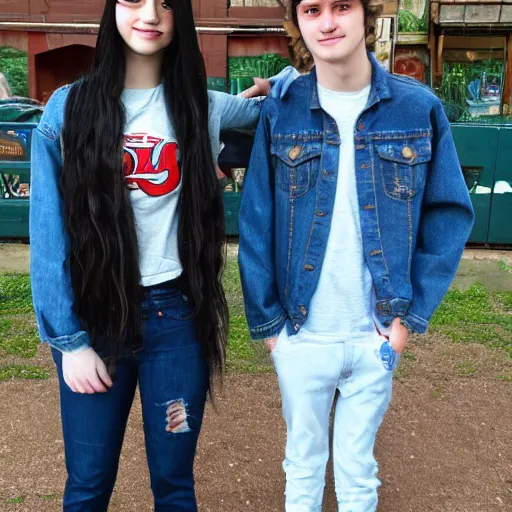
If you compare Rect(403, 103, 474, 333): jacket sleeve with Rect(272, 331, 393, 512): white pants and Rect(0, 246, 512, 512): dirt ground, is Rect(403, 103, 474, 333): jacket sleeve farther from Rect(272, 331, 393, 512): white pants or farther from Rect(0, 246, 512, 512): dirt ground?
Rect(0, 246, 512, 512): dirt ground

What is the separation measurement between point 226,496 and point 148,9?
202 cm

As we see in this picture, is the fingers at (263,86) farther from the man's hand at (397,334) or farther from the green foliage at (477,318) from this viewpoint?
the green foliage at (477,318)

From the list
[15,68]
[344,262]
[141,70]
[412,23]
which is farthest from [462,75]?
[141,70]

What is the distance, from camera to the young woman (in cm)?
187

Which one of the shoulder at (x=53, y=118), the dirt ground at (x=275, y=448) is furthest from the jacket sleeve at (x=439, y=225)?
the dirt ground at (x=275, y=448)

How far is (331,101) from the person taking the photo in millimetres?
2047

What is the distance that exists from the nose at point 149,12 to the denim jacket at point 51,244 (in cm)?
30

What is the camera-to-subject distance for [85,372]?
1904mm

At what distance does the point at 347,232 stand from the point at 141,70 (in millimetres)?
757

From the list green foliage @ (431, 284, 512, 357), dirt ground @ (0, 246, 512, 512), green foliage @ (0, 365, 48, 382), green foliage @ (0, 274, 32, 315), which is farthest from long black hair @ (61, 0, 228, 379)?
green foliage @ (0, 274, 32, 315)

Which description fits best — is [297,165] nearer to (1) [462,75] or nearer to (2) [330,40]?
(2) [330,40]

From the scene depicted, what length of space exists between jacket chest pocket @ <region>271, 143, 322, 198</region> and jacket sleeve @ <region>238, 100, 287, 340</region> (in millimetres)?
46

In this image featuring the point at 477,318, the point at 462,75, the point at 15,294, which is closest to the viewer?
the point at 477,318

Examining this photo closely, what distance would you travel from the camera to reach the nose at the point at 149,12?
6.11ft
